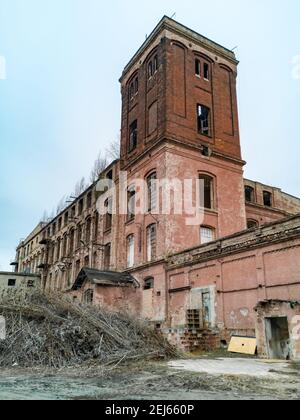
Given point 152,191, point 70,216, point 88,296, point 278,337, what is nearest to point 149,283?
point 88,296

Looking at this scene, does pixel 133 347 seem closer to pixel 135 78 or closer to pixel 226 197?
pixel 226 197

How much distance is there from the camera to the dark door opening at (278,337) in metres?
11.8

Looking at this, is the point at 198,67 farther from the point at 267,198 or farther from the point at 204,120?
the point at 267,198

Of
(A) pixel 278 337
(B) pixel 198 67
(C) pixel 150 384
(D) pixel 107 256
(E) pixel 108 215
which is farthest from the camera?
(E) pixel 108 215

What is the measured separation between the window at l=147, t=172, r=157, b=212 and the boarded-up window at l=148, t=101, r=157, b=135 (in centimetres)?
325

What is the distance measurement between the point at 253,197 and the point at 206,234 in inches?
479

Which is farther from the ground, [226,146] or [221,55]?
[221,55]

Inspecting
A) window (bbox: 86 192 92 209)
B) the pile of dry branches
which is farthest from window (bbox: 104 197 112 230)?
the pile of dry branches

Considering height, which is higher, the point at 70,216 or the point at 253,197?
the point at 253,197

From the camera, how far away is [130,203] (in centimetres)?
2542

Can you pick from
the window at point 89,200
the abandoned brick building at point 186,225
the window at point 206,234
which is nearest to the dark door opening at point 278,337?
the abandoned brick building at point 186,225
